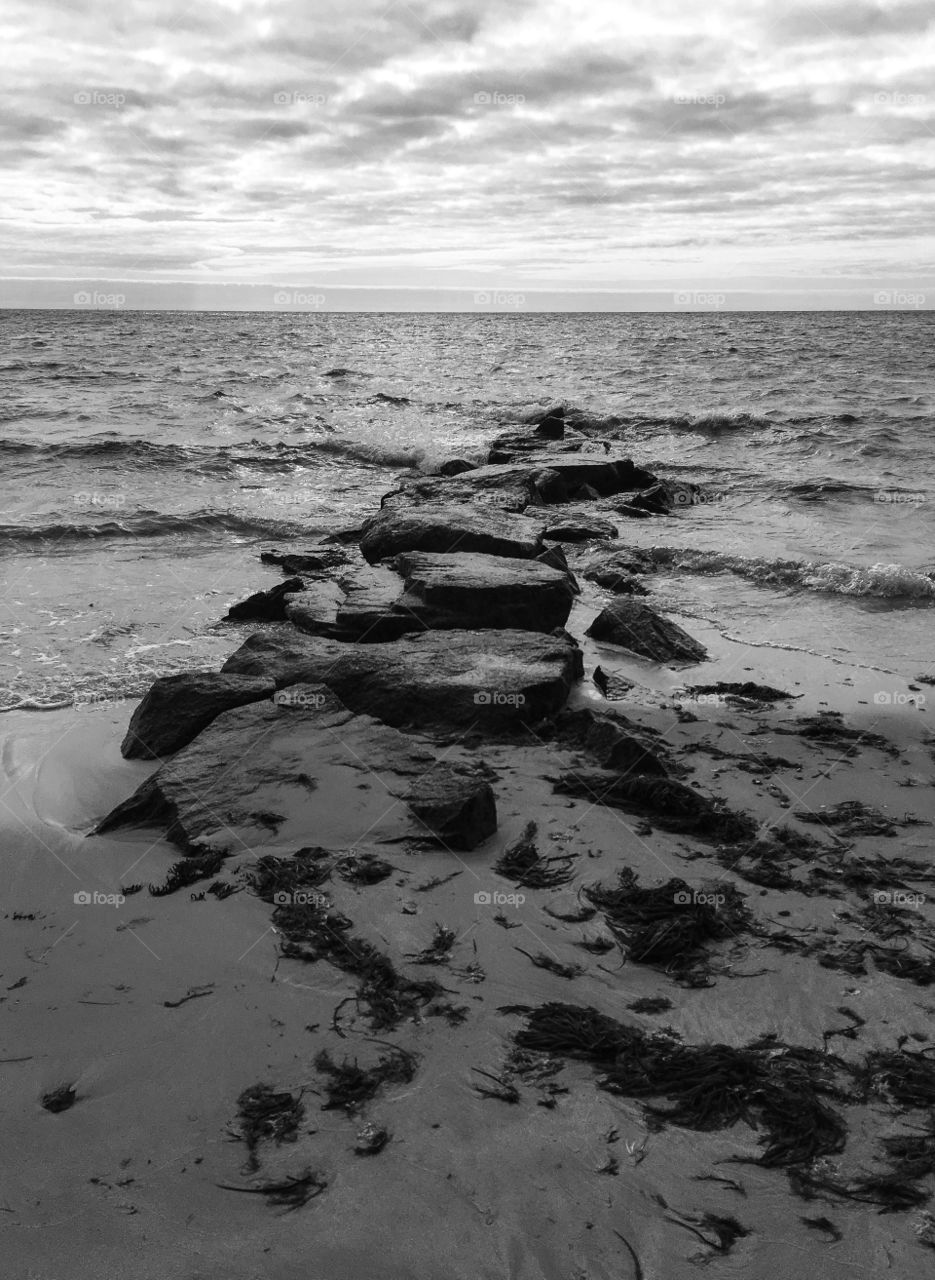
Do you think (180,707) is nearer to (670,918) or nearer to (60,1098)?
(60,1098)

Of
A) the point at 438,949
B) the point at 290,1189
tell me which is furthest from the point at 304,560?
the point at 290,1189

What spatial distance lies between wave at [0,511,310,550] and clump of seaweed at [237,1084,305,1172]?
33.8 ft

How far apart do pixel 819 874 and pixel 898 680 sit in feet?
10.8

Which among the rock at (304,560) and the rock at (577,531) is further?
the rock at (577,531)

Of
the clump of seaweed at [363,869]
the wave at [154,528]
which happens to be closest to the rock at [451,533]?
the wave at [154,528]

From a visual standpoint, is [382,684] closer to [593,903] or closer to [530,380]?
[593,903]

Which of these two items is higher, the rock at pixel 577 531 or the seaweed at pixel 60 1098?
the rock at pixel 577 531

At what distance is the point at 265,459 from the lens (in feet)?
63.6

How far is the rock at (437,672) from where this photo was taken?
19.9ft

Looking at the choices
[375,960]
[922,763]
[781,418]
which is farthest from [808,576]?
[781,418]

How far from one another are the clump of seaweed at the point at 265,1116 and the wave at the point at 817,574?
8.49 m

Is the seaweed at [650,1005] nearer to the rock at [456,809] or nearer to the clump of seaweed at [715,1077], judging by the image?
the clump of seaweed at [715,1077]

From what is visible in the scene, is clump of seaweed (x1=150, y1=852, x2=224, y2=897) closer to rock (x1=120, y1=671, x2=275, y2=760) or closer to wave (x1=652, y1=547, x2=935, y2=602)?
rock (x1=120, y1=671, x2=275, y2=760)

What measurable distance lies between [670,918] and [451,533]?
20.9 feet
